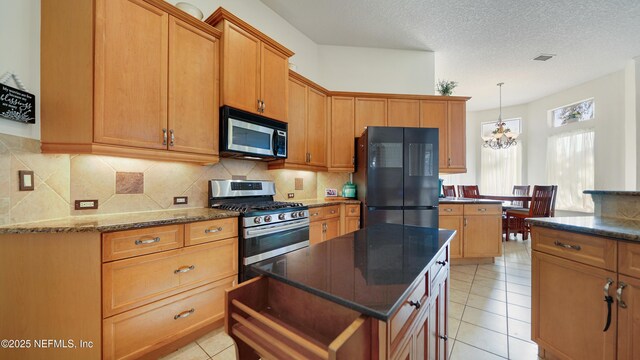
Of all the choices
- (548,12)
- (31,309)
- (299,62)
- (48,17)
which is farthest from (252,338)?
(548,12)

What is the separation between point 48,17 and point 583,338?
3729mm

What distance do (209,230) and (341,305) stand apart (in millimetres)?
1394

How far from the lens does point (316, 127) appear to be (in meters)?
3.28

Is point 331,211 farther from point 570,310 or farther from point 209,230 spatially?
point 570,310

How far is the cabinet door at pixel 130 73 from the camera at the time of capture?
1.51 meters

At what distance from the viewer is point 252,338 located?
0.72 metres

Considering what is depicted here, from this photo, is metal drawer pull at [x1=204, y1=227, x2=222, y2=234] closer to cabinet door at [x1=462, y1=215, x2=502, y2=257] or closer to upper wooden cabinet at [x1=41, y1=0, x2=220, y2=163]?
upper wooden cabinet at [x1=41, y1=0, x2=220, y2=163]

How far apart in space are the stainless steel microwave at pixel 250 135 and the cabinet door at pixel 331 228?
3.28 ft

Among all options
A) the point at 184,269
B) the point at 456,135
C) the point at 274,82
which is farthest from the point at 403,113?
the point at 184,269

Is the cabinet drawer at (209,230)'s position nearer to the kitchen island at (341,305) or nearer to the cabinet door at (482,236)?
the kitchen island at (341,305)

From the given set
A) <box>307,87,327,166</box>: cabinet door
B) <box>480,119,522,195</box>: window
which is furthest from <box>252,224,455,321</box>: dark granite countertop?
<box>480,119,522,195</box>: window

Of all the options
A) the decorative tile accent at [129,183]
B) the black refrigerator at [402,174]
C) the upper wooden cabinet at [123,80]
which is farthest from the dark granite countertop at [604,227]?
the decorative tile accent at [129,183]

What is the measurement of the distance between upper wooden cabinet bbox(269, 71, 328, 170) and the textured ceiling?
93 cm

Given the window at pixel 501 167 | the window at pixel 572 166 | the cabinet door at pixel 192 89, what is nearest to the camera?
the cabinet door at pixel 192 89
